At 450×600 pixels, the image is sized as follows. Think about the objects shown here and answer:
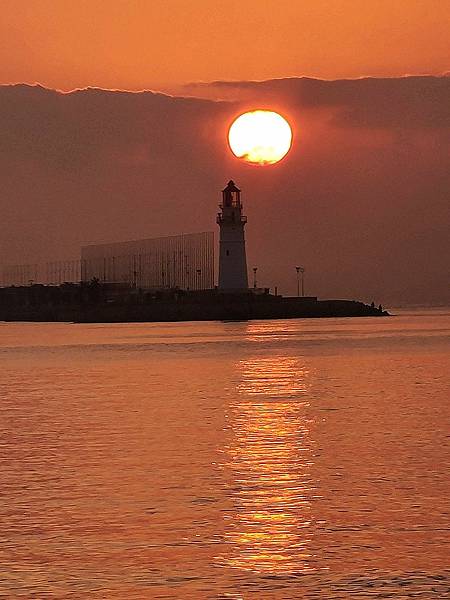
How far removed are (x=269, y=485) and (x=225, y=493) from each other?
3.72ft

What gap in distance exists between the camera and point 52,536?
2073cm

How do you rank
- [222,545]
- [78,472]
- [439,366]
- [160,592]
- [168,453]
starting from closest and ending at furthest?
[160,592] < [222,545] < [78,472] < [168,453] < [439,366]

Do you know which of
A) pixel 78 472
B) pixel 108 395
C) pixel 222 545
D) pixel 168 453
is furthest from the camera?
pixel 108 395

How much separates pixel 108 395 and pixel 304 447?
20557mm

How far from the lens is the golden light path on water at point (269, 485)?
19.2 m

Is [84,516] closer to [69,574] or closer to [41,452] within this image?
[69,574]

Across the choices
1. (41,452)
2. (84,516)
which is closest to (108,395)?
(41,452)

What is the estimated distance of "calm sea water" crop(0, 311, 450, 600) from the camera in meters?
17.9

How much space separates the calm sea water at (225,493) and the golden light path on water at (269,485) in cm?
5

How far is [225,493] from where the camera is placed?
24859 millimetres

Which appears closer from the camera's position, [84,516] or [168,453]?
[84,516]

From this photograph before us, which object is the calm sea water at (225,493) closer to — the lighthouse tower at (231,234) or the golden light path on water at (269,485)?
the golden light path on water at (269,485)

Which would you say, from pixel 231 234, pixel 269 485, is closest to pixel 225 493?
pixel 269 485

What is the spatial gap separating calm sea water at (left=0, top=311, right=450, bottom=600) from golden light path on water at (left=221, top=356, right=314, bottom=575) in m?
0.05
